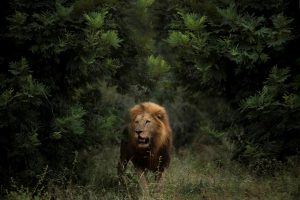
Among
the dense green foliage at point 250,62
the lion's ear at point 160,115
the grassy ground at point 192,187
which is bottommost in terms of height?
the grassy ground at point 192,187

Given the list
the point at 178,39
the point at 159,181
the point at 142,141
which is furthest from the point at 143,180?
the point at 178,39

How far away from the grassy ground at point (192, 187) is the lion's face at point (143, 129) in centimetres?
62

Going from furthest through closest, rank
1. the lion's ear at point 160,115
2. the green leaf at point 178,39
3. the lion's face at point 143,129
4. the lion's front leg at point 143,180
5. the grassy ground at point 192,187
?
the lion's ear at point 160,115, the lion's face at point 143,129, the green leaf at point 178,39, the lion's front leg at point 143,180, the grassy ground at point 192,187

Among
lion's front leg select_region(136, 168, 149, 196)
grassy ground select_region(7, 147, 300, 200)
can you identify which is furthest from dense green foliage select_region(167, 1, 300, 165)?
lion's front leg select_region(136, 168, 149, 196)

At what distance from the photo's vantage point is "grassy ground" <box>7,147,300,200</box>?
10648mm

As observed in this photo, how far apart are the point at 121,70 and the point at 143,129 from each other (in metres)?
1.55

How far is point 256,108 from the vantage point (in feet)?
38.0

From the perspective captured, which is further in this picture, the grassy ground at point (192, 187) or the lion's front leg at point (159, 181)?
the lion's front leg at point (159, 181)

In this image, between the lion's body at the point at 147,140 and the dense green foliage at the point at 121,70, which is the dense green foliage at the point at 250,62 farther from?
the lion's body at the point at 147,140

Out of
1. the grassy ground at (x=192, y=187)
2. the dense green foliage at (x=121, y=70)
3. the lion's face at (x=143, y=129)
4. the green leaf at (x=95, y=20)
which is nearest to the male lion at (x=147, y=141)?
the lion's face at (x=143, y=129)

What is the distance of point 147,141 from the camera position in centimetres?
1163

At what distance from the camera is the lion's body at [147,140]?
1163cm

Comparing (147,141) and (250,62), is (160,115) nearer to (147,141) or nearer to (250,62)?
(147,141)

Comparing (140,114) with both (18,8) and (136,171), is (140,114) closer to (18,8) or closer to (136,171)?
(136,171)
